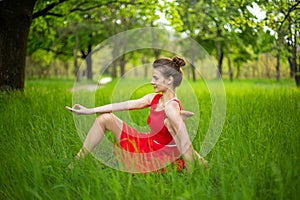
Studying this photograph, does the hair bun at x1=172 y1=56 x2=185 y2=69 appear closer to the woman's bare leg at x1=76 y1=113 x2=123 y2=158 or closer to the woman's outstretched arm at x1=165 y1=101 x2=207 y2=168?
the woman's outstretched arm at x1=165 y1=101 x2=207 y2=168

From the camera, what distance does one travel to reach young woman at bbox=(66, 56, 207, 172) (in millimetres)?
2807

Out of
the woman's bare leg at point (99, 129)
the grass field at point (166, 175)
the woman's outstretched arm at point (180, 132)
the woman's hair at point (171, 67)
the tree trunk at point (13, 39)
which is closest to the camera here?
the grass field at point (166, 175)

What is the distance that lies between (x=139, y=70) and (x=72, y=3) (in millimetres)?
8131

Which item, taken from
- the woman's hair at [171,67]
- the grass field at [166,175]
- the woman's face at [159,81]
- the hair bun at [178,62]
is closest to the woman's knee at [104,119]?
the grass field at [166,175]

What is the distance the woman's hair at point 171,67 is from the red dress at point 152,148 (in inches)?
8.5

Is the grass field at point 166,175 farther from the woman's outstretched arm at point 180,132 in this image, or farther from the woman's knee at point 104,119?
the woman's knee at point 104,119

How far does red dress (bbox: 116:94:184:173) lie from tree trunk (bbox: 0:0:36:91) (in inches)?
219

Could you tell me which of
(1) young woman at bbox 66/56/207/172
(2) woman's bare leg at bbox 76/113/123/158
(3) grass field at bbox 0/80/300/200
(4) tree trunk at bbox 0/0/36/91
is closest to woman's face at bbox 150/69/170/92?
(1) young woman at bbox 66/56/207/172

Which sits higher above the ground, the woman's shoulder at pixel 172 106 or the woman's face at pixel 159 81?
the woman's face at pixel 159 81

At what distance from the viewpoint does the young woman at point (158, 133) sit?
110 inches

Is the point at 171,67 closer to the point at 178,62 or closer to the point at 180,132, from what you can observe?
the point at 178,62

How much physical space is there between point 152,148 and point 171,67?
74 cm

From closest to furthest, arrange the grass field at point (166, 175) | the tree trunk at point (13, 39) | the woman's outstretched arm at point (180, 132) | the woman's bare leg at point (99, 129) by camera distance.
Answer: the grass field at point (166, 175) → the woman's outstretched arm at point (180, 132) → the woman's bare leg at point (99, 129) → the tree trunk at point (13, 39)

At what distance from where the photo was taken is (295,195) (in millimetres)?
2059
